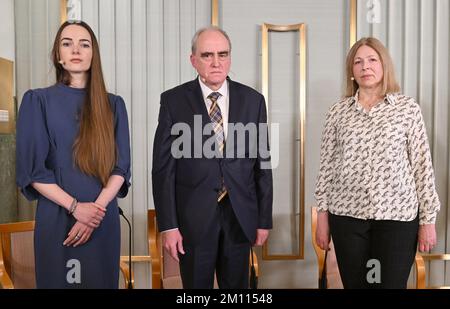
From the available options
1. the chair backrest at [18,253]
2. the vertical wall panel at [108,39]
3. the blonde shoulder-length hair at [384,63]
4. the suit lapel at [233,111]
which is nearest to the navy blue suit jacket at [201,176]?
the suit lapel at [233,111]

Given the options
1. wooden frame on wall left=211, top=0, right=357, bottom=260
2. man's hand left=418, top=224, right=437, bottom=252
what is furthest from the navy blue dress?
man's hand left=418, top=224, right=437, bottom=252

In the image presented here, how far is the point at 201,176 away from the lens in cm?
120

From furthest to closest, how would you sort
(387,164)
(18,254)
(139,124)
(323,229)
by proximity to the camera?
(139,124) < (18,254) < (323,229) < (387,164)

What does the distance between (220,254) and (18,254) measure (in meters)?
0.66

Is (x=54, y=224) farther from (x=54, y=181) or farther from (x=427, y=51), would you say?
(x=427, y=51)

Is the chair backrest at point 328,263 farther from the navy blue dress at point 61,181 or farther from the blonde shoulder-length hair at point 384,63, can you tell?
the navy blue dress at point 61,181

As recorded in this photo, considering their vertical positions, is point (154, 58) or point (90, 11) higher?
point (90, 11)

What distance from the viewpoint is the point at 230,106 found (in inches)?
47.9

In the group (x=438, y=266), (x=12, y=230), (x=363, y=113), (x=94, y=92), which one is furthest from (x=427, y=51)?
(x=12, y=230)

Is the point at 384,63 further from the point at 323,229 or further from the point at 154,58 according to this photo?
the point at 154,58

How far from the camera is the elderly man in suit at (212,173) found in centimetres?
119

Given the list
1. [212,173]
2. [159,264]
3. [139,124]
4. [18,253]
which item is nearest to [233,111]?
[212,173]

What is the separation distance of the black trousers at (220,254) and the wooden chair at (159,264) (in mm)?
231
